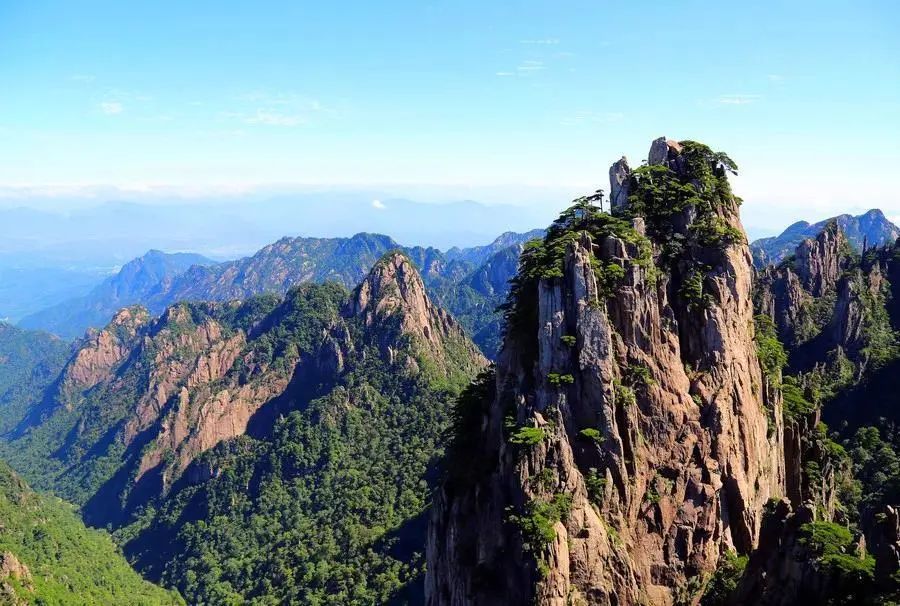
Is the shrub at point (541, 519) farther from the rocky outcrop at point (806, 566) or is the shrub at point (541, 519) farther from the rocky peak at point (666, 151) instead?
the rocky peak at point (666, 151)

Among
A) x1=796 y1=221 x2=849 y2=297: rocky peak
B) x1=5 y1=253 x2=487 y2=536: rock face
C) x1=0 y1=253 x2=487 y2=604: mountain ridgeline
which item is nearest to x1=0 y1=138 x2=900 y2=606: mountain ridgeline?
x1=796 y1=221 x2=849 y2=297: rocky peak

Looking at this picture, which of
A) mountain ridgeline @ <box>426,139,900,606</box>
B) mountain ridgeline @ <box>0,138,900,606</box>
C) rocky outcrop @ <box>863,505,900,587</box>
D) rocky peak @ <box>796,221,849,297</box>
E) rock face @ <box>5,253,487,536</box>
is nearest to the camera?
rocky outcrop @ <box>863,505,900,587</box>

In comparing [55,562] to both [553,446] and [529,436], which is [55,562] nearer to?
[529,436]

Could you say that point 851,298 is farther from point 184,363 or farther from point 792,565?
point 184,363

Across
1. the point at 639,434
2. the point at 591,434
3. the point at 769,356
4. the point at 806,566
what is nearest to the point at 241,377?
A: the point at 591,434

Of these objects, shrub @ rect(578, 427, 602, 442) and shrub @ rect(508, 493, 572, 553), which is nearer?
shrub @ rect(508, 493, 572, 553)

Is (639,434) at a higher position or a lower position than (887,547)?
higher

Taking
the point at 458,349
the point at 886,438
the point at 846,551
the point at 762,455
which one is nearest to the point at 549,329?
the point at 762,455

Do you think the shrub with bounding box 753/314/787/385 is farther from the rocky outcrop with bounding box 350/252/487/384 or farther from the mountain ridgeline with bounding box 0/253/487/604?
the rocky outcrop with bounding box 350/252/487/384
